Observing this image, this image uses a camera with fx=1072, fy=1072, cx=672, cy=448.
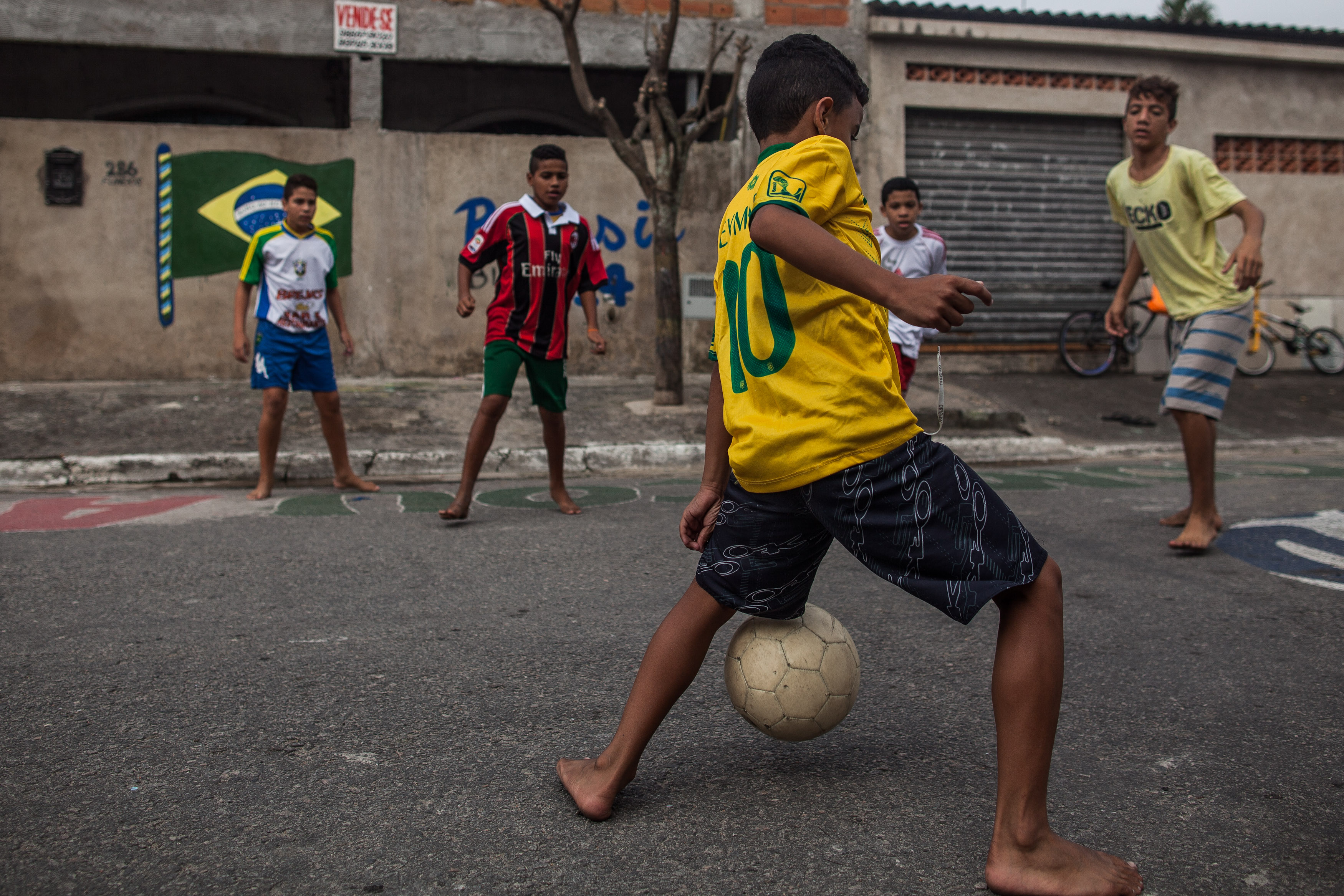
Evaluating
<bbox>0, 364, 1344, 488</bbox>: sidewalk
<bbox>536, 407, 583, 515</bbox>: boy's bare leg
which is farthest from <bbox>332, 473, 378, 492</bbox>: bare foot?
<bbox>536, 407, 583, 515</bbox>: boy's bare leg

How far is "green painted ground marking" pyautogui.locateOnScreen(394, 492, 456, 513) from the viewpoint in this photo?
5.87m

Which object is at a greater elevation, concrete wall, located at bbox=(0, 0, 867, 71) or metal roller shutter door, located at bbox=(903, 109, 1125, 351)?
concrete wall, located at bbox=(0, 0, 867, 71)

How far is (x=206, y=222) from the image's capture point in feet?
35.6

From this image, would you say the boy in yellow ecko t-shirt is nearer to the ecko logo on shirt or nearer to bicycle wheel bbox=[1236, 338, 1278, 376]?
the ecko logo on shirt

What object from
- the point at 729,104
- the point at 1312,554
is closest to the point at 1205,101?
the point at 729,104

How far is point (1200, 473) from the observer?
192 inches

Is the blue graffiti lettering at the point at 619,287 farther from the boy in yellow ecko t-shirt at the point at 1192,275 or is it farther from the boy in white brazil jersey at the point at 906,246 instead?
the boy in yellow ecko t-shirt at the point at 1192,275

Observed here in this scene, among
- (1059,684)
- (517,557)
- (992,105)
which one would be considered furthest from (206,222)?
(1059,684)

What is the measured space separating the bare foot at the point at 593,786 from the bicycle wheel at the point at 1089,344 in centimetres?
1158

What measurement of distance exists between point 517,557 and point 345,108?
10407 millimetres

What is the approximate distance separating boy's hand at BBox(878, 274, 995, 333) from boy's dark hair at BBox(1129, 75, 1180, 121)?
11.7 feet

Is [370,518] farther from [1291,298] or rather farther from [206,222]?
[1291,298]

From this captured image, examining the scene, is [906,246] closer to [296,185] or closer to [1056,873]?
[296,185]

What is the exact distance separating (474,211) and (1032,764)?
403 inches
